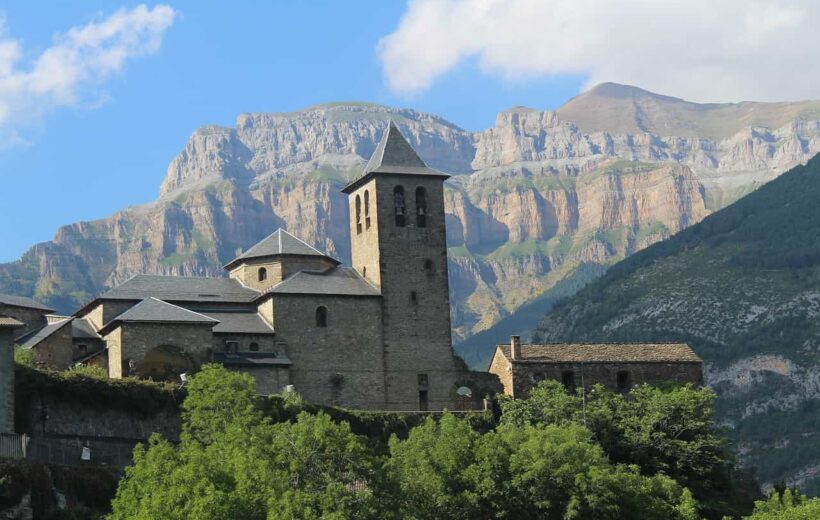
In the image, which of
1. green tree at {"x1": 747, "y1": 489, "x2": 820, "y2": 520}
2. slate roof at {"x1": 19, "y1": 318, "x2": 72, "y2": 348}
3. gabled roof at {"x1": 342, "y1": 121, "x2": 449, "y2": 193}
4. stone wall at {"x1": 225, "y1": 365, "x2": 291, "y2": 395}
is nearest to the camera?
green tree at {"x1": 747, "y1": 489, "x2": 820, "y2": 520}

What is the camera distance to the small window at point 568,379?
82.8 meters

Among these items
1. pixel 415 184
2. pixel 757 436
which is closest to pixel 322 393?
pixel 415 184

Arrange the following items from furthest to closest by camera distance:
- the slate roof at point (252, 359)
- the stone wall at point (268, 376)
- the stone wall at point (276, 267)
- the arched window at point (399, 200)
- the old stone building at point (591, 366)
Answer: the arched window at point (399, 200) → the stone wall at point (276, 267) → the old stone building at point (591, 366) → the slate roof at point (252, 359) → the stone wall at point (268, 376)

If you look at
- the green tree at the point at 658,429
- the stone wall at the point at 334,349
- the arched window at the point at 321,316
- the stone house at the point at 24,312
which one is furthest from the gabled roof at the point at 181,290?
the green tree at the point at 658,429

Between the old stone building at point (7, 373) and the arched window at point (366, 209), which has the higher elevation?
the arched window at point (366, 209)

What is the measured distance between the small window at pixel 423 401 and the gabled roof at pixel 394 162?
1408 centimetres

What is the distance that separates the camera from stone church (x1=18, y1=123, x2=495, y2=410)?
77.0 m

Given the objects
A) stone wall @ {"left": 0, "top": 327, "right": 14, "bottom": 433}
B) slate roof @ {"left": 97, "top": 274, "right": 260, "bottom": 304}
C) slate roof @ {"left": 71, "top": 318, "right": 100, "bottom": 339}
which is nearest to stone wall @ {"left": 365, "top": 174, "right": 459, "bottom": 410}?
slate roof @ {"left": 97, "top": 274, "right": 260, "bottom": 304}

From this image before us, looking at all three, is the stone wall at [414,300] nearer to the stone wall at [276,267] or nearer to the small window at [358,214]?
the small window at [358,214]

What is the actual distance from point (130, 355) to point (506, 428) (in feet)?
68.1

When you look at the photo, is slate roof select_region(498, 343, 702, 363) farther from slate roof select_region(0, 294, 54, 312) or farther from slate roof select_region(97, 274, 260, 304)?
slate roof select_region(0, 294, 54, 312)

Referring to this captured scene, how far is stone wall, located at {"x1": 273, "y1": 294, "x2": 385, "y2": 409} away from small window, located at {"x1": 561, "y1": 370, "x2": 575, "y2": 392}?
35.5ft

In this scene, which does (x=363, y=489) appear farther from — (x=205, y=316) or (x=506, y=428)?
(x=205, y=316)

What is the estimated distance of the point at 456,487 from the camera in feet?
209
